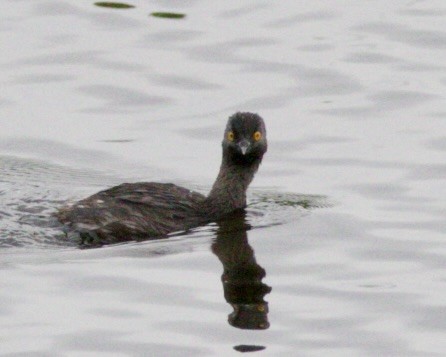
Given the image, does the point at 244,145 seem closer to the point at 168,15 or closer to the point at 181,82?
the point at 181,82

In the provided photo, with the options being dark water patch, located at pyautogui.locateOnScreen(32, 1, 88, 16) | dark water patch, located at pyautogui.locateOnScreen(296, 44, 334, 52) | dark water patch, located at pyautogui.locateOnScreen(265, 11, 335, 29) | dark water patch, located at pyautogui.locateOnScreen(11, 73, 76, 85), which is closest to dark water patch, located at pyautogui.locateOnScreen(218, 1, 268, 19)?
dark water patch, located at pyautogui.locateOnScreen(265, 11, 335, 29)

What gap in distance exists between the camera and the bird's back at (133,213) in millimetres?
14562

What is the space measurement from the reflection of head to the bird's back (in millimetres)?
411

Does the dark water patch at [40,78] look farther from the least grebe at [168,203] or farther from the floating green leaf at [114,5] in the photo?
the least grebe at [168,203]

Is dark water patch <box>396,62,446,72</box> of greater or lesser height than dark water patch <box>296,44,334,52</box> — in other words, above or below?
below

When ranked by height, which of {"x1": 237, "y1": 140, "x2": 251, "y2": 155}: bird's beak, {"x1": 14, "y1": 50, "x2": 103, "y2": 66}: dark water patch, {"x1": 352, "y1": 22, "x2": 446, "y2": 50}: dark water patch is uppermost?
{"x1": 352, "y1": 22, "x2": 446, "y2": 50}: dark water patch

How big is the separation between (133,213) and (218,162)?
2.81 m

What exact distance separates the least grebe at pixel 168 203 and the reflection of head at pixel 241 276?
10.6 inches

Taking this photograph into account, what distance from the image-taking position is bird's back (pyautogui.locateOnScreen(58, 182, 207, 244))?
1456 centimetres

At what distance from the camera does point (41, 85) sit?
1998 cm

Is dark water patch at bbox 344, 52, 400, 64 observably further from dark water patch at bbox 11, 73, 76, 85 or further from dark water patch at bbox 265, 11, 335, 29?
dark water patch at bbox 11, 73, 76, 85

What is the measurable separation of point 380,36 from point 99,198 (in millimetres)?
8199

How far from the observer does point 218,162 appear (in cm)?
1745

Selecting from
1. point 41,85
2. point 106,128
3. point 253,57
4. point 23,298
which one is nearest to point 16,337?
point 23,298
